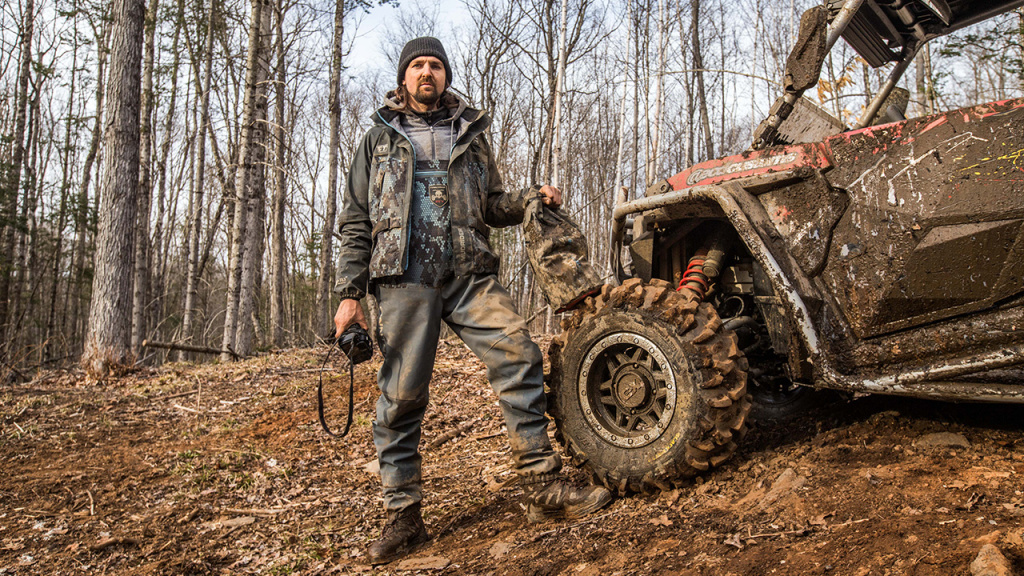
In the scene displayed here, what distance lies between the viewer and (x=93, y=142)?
23344mm

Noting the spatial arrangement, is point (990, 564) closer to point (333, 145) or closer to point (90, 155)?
point (333, 145)

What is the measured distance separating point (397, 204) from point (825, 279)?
2.05 m

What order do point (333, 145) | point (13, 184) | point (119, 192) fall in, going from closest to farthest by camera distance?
point (119, 192) → point (333, 145) → point (13, 184)

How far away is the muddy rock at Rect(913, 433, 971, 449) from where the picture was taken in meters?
2.76

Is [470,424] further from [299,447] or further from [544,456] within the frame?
[544,456]

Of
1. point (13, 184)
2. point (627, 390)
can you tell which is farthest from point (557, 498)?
point (13, 184)

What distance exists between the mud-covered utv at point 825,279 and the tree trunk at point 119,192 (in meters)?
7.97

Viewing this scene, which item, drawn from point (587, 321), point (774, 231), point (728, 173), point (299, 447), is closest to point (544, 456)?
point (587, 321)

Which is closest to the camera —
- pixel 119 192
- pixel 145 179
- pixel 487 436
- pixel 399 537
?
pixel 399 537

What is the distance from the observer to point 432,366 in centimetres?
309

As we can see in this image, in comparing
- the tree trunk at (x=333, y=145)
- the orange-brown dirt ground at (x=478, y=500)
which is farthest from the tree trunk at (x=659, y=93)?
the orange-brown dirt ground at (x=478, y=500)

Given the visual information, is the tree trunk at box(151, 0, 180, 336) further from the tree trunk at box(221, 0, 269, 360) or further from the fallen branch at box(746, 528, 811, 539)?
the fallen branch at box(746, 528, 811, 539)

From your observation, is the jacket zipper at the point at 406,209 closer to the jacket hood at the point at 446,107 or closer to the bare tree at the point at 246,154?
the jacket hood at the point at 446,107

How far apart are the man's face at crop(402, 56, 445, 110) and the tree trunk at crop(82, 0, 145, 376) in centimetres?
750
